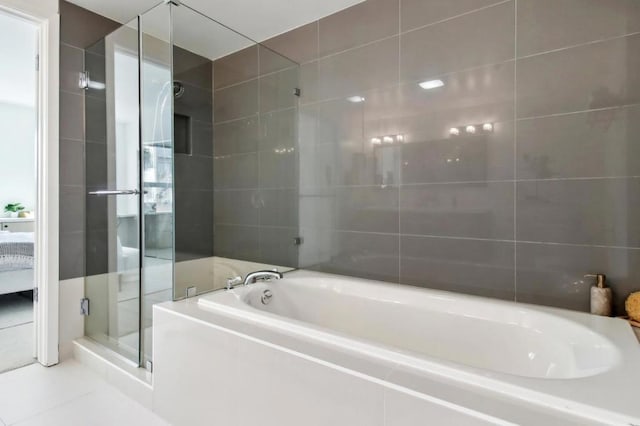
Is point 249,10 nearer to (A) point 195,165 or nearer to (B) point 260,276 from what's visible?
(A) point 195,165

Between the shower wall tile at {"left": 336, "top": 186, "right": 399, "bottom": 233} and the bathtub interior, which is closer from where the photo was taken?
the bathtub interior

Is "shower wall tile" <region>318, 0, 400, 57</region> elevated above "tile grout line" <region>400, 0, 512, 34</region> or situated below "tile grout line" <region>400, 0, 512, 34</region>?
above

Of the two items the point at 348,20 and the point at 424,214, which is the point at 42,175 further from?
the point at 424,214

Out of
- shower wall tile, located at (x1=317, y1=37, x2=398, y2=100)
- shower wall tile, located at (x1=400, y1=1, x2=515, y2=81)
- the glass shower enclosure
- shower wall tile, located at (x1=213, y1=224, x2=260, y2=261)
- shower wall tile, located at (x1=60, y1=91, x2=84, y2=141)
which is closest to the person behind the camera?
shower wall tile, located at (x1=400, y1=1, x2=515, y2=81)

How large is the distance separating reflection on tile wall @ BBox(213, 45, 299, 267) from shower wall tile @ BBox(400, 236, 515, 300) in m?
0.93

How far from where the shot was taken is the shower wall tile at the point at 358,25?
211cm

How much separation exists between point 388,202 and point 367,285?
539 millimetres

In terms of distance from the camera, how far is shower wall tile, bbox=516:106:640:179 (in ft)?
4.88

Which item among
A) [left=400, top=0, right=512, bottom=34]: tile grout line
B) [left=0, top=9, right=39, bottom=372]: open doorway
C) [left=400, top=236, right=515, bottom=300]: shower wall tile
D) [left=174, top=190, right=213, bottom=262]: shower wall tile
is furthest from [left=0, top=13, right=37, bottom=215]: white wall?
[left=400, top=236, right=515, bottom=300]: shower wall tile

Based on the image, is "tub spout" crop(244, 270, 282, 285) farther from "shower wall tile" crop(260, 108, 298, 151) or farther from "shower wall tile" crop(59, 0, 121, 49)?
"shower wall tile" crop(59, 0, 121, 49)

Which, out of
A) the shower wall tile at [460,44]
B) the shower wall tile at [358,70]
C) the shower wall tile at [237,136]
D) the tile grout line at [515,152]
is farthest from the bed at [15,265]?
the tile grout line at [515,152]

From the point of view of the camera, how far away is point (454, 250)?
1.93m

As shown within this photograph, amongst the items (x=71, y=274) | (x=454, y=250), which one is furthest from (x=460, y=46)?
(x=71, y=274)

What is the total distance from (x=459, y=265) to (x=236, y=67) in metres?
2.32
